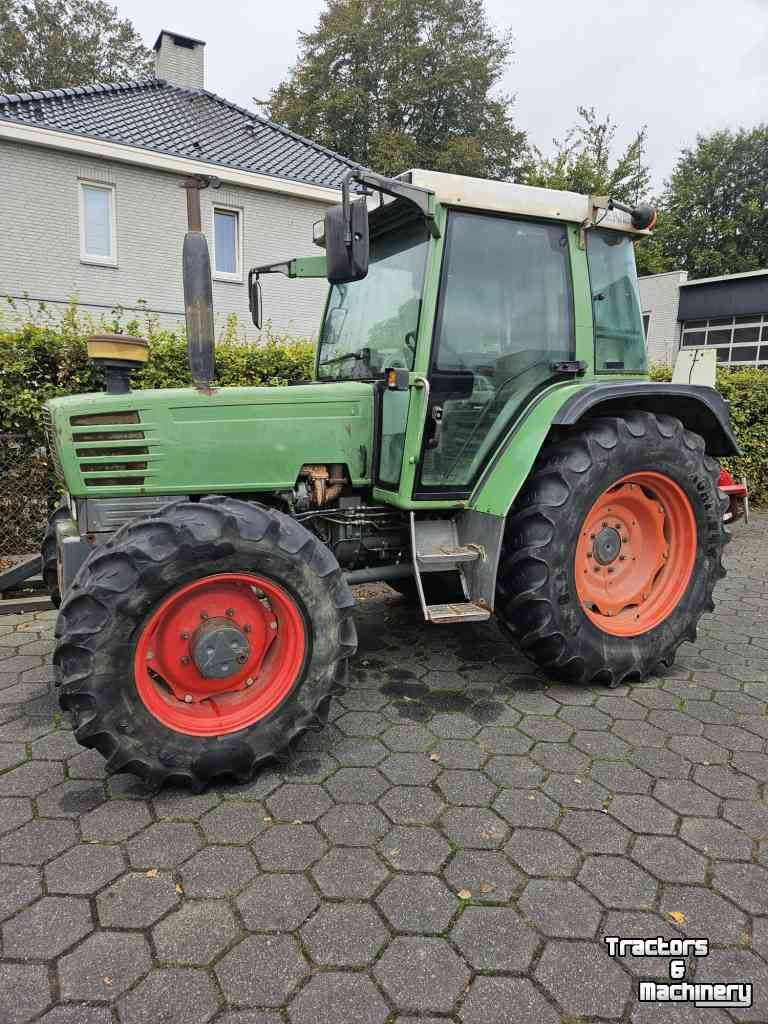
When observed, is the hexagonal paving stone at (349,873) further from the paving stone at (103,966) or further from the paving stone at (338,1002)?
the paving stone at (103,966)

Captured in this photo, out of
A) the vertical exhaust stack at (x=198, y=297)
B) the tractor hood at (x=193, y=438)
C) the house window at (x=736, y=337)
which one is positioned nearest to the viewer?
the vertical exhaust stack at (x=198, y=297)

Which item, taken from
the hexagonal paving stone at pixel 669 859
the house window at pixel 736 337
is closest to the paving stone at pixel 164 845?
the hexagonal paving stone at pixel 669 859

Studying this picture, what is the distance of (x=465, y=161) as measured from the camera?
2584cm

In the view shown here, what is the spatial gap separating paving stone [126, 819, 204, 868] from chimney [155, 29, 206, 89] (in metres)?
18.1

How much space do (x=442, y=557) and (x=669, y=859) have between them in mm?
1512

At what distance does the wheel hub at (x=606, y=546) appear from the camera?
3.46 meters

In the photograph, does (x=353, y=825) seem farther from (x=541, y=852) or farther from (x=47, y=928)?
(x=47, y=928)

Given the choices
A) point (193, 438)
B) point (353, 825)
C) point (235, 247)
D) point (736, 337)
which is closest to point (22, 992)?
point (353, 825)

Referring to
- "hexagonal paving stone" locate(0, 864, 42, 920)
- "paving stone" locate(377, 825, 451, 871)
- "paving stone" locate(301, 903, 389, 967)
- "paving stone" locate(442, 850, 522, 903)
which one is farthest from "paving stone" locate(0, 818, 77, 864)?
"paving stone" locate(442, 850, 522, 903)

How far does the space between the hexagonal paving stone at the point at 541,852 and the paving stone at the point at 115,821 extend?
1.23 meters

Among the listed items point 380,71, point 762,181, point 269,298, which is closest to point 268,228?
point 269,298

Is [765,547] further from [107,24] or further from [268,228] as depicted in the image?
[107,24]

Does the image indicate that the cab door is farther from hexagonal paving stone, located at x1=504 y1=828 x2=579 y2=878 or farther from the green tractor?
hexagonal paving stone, located at x1=504 y1=828 x2=579 y2=878

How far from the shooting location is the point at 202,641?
2.51 meters
